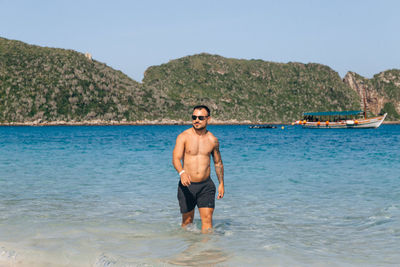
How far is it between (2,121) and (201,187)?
19502cm

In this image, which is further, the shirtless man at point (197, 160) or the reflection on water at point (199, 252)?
the shirtless man at point (197, 160)

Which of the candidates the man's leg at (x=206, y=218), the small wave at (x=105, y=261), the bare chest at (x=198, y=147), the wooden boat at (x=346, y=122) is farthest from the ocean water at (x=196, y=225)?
the wooden boat at (x=346, y=122)

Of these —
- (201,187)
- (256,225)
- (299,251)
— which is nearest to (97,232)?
(201,187)

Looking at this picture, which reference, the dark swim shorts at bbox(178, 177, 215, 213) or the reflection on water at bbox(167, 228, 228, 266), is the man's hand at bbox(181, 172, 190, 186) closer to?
the dark swim shorts at bbox(178, 177, 215, 213)

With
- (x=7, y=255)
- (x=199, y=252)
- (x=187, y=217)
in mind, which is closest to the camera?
(x=7, y=255)

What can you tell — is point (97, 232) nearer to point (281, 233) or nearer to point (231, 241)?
point (231, 241)

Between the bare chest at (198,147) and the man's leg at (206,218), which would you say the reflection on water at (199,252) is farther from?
the bare chest at (198,147)

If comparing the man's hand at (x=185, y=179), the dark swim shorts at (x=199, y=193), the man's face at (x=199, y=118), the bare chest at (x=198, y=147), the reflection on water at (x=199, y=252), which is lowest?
the reflection on water at (x=199, y=252)

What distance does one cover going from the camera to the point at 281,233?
337 inches

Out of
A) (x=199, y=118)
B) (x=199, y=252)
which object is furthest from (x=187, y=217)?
(x=199, y=118)

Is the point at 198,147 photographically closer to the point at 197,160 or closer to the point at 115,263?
the point at 197,160

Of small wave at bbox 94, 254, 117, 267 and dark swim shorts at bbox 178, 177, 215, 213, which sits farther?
dark swim shorts at bbox 178, 177, 215, 213

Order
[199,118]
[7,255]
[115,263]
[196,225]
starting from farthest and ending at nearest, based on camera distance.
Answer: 1. [196,225]
2. [199,118]
3. [7,255]
4. [115,263]

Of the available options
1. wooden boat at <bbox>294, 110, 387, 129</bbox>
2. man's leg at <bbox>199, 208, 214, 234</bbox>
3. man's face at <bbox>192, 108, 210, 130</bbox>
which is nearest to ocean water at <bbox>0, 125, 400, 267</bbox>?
man's leg at <bbox>199, 208, 214, 234</bbox>
